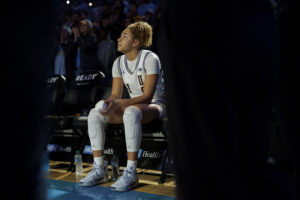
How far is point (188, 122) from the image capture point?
0.69 metres

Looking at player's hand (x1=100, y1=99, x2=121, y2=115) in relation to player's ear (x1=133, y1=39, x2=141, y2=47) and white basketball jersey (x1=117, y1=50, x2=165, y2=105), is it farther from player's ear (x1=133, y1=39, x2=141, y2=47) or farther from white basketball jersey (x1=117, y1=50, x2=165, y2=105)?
player's ear (x1=133, y1=39, x2=141, y2=47)

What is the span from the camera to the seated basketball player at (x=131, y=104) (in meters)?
2.80

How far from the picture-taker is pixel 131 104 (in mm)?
3041

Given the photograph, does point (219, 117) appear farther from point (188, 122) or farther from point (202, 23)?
point (202, 23)

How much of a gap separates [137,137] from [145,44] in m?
1.07

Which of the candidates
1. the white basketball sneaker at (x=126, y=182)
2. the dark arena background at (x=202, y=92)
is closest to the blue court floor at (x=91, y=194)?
→ the white basketball sneaker at (x=126, y=182)

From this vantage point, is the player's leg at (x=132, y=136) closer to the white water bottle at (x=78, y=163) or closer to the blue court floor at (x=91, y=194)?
the blue court floor at (x=91, y=194)

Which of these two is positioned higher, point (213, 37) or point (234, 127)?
point (213, 37)

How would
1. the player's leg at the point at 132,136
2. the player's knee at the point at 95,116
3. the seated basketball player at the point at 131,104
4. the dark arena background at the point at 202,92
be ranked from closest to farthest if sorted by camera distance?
1. the dark arena background at the point at 202,92
2. the player's leg at the point at 132,136
3. the seated basketball player at the point at 131,104
4. the player's knee at the point at 95,116

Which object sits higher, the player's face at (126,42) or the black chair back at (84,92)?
the player's face at (126,42)

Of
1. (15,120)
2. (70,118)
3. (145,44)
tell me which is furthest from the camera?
(70,118)

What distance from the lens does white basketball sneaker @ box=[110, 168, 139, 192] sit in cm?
257

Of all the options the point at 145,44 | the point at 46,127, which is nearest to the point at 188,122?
the point at 46,127

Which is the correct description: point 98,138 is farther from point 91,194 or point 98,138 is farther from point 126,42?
point 126,42
